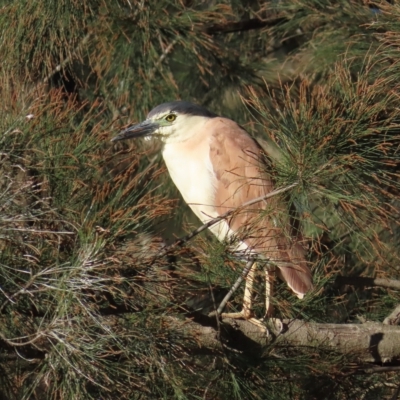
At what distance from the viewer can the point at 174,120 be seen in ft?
9.61

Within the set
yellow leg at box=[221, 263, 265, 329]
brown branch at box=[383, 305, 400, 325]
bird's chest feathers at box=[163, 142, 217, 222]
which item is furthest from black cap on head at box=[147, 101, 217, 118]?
brown branch at box=[383, 305, 400, 325]

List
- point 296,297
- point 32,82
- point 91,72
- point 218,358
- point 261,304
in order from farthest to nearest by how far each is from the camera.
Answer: point 91,72
point 32,82
point 296,297
point 261,304
point 218,358

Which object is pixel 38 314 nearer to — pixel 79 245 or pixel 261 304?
pixel 79 245

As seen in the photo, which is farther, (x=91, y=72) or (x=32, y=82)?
(x=91, y=72)

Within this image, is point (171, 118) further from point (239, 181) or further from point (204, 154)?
point (239, 181)

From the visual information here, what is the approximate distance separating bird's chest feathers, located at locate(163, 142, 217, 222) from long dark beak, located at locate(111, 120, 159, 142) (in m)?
0.11

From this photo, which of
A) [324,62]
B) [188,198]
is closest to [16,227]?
[188,198]

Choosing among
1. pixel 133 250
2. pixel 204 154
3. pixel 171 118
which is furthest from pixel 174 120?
pixel 133 250

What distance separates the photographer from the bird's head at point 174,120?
2893 mm

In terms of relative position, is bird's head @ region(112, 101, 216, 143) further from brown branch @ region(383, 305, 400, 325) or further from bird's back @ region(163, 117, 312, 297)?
brown branch @ region(383, 305, 400, 325)

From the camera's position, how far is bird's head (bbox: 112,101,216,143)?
2.89 metres

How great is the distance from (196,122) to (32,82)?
52 cm

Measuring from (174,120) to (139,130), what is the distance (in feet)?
0.66

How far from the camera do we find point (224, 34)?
3.44 metres
